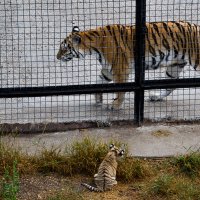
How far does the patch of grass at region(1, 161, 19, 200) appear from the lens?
17.6ft

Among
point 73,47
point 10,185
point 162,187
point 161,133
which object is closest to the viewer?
point 10,185

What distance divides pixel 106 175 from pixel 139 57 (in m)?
1.78

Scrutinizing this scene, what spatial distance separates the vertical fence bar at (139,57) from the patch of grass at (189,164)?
1051 mm

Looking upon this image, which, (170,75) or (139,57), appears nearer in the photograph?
(139,57)

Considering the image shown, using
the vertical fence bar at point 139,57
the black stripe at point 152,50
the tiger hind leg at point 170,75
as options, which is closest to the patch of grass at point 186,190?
the vertical fence bar at point 139,57

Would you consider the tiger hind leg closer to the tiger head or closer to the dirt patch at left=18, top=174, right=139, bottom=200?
the tiger head

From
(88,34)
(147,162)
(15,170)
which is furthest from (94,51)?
(15,170)

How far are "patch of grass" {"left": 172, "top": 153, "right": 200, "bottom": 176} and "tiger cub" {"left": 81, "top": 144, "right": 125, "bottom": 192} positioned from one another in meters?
0.68

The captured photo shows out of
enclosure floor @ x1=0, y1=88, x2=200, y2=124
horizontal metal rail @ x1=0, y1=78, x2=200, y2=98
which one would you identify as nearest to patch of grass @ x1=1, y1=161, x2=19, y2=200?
horizontal metal rail @ x1=0, y1=78, x2=200, y2=98

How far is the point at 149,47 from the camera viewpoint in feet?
25.5

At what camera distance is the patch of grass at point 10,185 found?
211 inches

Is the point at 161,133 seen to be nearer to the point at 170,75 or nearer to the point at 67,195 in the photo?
the point at 170,75

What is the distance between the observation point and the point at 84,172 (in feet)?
19.8

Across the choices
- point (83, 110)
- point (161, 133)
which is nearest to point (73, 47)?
point (83, 110)
